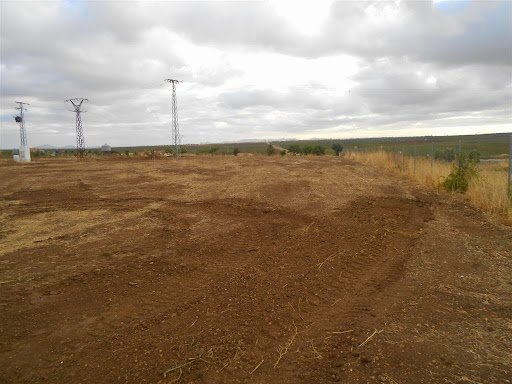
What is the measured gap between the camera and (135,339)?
4156 millimetres

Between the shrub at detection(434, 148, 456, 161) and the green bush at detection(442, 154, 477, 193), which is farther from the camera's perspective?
the shrub at detection(434, 148, 456, 161)

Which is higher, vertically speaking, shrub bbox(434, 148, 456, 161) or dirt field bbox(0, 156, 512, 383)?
shrub bbox(434, 148, 456, 161)

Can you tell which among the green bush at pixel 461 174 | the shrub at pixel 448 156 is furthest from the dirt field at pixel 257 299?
the shrub at pixel 448 156

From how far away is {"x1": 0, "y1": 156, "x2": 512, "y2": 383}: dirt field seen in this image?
12.1 feet

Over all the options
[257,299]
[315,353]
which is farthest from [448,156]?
[315,353]

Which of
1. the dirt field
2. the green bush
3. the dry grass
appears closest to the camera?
the dirt field

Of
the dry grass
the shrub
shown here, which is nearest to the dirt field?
the dry grass

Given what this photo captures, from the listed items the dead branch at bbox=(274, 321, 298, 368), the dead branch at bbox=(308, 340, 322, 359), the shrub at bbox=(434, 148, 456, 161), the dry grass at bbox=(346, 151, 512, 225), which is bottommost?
the dead branch at bbox=(308, 340, 322, 359)

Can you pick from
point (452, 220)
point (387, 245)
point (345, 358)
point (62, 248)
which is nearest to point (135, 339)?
point (345, 358)

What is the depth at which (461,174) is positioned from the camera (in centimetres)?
1359

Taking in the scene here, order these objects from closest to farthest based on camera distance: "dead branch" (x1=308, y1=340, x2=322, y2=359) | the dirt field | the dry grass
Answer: the dirt field
"dead branch" (x1=308, y1=340, x2=322, y2=359)
the dry grass

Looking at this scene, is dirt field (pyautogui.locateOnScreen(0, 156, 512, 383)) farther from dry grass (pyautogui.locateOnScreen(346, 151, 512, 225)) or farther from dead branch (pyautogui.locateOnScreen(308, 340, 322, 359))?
dry grass (pyautogui.locateOnScreen(346, 151, 512, 225))

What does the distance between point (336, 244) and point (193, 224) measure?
11.8 ft

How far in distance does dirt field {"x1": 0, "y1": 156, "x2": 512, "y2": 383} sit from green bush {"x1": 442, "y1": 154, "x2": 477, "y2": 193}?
3.89 metres
